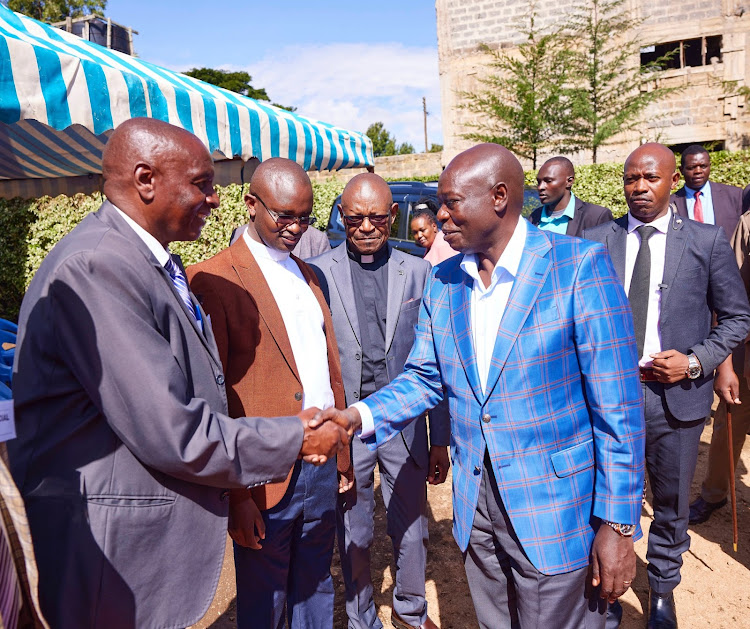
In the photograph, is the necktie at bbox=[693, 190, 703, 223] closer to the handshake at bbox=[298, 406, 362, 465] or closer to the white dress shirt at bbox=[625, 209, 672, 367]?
the white dress shirt at bbox=[625, 209, 672, 367]

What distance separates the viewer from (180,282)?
2033 mm

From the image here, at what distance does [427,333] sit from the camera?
96.6 inches

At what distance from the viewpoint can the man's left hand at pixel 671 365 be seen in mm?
2928

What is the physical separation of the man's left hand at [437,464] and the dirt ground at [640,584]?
2.79 ft

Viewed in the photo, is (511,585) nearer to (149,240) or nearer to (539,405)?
(539,405)

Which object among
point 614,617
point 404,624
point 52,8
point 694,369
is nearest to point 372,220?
point 694,369

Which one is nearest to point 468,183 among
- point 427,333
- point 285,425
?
point 427,333

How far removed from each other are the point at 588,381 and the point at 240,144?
4910 millimetres

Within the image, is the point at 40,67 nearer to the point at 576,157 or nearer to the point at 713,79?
the point at 576,157

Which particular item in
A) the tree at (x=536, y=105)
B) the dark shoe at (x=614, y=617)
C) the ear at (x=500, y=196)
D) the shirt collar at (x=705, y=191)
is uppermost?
the tree at (x=536, y=105)

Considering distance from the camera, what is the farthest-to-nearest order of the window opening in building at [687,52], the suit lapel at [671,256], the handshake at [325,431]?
the window opening in building at [687,52], the suit lapel at [671,256], the handshake at [325,431]

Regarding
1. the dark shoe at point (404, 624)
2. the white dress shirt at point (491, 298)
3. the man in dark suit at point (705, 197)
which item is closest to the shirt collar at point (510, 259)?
the white dress shirt at point (491, 298)

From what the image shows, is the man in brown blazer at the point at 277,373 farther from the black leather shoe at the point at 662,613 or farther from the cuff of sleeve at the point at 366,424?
the black leather shoe at the point at 662,613

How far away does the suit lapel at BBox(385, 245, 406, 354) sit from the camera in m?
3.29
